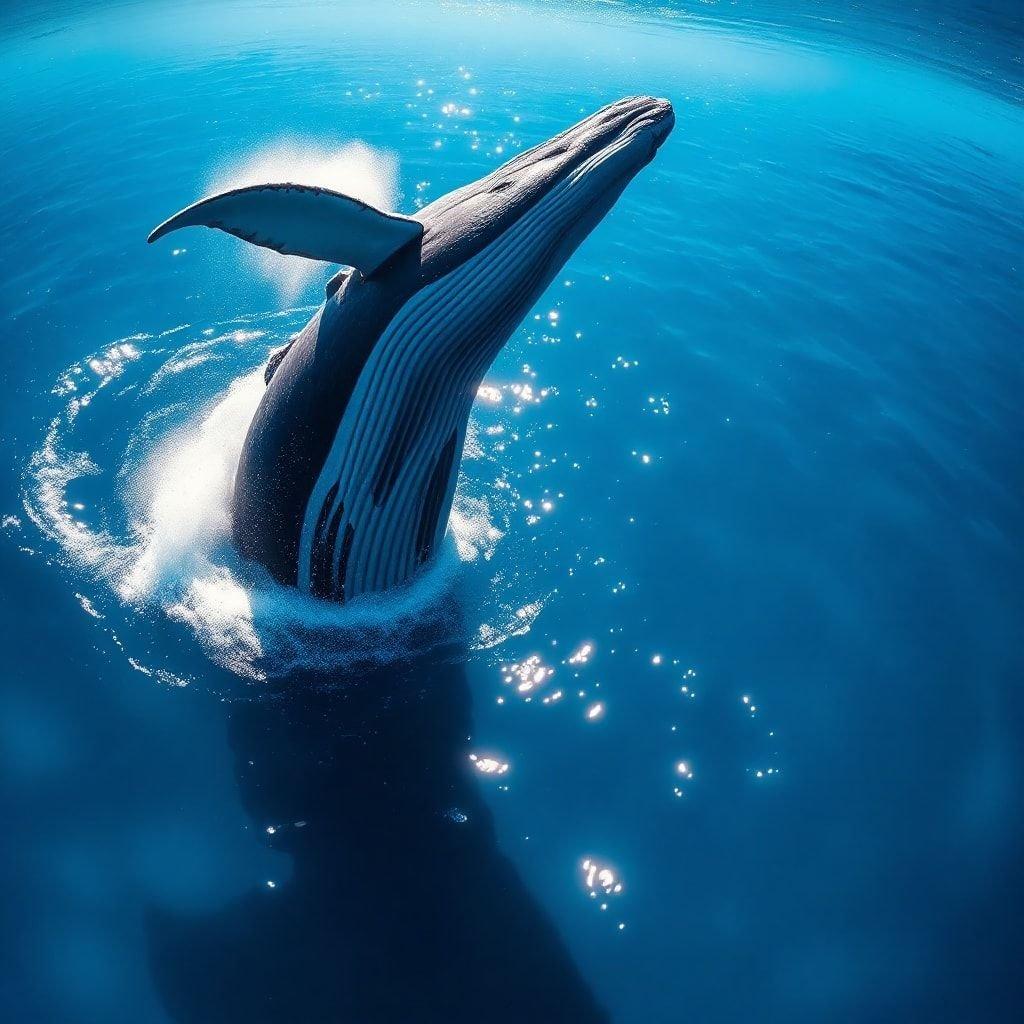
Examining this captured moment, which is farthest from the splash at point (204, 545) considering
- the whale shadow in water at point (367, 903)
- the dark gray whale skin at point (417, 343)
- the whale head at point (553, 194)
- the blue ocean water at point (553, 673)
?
the whale head at point (553, 194)

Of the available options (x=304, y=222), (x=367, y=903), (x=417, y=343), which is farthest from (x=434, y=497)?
(x=367, y=903)

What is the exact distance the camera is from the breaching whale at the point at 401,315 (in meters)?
3.55

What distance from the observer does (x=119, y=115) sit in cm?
1662

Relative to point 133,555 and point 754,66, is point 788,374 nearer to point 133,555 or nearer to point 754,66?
point 133,555

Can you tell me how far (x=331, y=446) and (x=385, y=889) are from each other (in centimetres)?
286

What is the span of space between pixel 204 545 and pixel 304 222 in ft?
11.0

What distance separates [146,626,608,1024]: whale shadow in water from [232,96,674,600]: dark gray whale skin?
140 centimetres

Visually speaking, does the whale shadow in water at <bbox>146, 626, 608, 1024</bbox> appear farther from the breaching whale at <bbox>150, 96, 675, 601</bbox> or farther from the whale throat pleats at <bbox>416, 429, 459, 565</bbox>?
the breaching whale at <bbox>150, 96, 675, 601</bbox>

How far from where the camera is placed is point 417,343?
12.8 feet

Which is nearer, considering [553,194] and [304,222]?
[304,222]

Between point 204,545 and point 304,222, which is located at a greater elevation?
point 304,222

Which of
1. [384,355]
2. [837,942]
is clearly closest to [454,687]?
[384,355]

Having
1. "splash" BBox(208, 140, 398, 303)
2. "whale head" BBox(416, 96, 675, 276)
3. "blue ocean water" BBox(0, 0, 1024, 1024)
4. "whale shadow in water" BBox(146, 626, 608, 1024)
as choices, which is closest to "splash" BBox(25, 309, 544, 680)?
"blue ocean water" BBox(0, 0, 1024, 1024)

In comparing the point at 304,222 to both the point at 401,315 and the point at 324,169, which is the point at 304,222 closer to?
the point at 401,315
